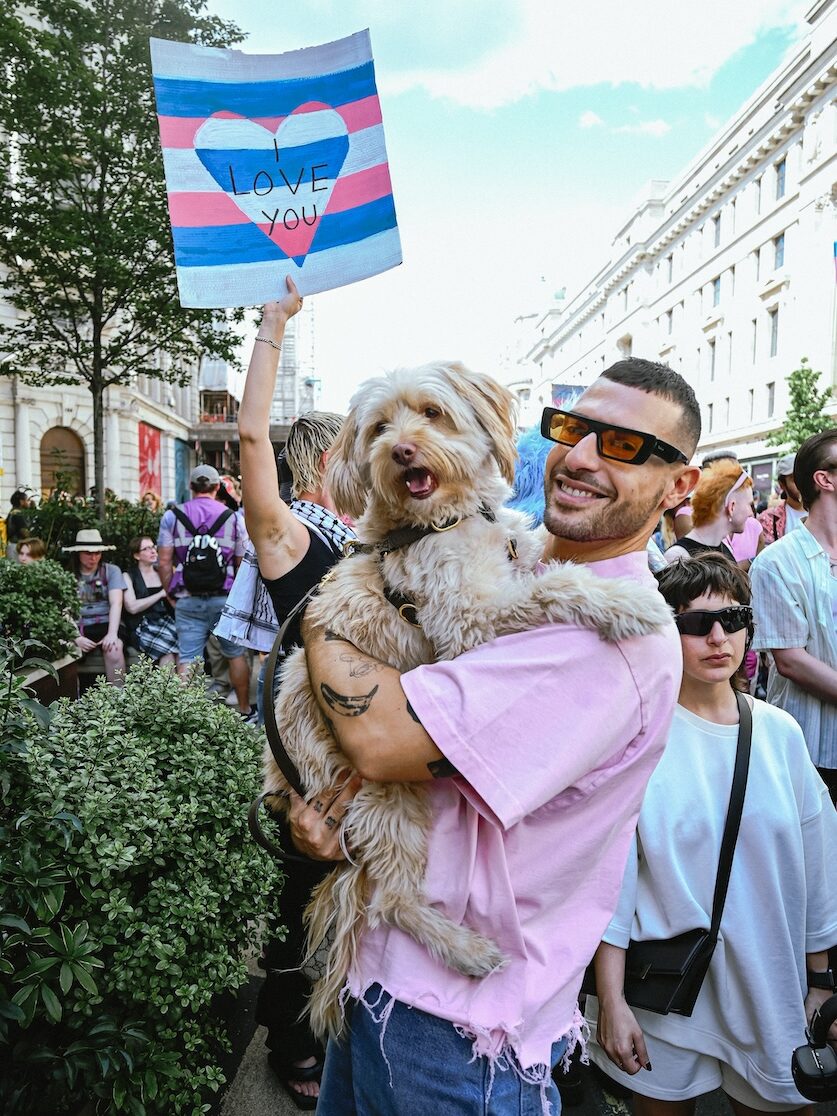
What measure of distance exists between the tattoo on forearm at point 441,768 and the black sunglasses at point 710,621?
5.66ft

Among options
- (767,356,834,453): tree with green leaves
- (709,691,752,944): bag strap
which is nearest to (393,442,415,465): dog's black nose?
(709,691,752,944): bag strap

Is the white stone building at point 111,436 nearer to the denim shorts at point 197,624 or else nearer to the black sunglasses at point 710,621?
the denim shorts at point 197,624

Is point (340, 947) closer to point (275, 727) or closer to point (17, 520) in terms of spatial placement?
point (275, 727)

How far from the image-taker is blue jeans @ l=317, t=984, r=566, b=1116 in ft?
4.50

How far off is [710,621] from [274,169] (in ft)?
7.62

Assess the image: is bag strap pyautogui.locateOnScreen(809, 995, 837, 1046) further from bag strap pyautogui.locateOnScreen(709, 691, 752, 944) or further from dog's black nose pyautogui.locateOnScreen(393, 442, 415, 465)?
dog's black nose pyautogui.locateOnScreen(393, 442, 415, 465)

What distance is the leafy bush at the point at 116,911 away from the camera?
2098 mm

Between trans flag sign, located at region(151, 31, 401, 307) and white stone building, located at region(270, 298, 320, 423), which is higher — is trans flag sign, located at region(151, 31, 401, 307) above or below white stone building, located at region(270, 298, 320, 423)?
below

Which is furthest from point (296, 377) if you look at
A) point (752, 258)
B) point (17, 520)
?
point (17, 520)

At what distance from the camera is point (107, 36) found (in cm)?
1391

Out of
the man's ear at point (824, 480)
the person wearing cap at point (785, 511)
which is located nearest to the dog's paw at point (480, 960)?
the man's ear at point (824, 480)

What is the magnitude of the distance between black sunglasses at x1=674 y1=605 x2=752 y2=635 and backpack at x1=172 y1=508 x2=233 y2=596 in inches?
215

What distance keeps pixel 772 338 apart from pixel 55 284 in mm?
43512

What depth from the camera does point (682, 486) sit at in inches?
71.9
